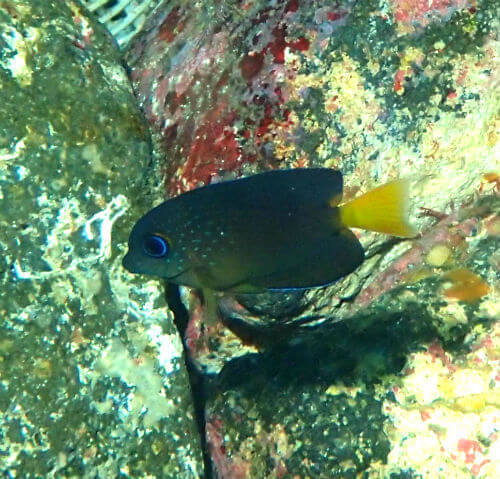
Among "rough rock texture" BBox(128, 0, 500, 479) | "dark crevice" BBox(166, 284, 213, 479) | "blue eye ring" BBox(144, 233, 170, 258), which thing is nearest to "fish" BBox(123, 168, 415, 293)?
"blue eye ring" BBox(144, 233, 170, 258)

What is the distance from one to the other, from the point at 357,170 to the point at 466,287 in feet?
3.04

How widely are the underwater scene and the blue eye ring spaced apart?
2.41 feet

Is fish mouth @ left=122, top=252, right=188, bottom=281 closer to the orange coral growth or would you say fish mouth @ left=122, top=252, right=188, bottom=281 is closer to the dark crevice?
the dark crevice

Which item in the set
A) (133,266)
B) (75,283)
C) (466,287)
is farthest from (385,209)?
(75,283)

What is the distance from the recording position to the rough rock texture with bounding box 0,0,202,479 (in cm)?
262

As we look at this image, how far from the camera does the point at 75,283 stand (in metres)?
2.80

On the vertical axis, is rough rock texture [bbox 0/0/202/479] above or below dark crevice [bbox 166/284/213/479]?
above

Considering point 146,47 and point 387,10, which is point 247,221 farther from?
point 146,47

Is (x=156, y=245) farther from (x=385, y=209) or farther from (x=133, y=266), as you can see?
(x=385, y=209)

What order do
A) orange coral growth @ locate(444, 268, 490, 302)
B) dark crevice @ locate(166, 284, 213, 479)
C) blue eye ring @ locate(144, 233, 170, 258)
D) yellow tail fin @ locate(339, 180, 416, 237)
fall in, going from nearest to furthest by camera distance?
yellow tail fin @ locate(339, 180, 416, 237), blue eye ring @ locate(144, 233, 170, 258), orange coral growth @ locate(444, 268, 490, 302), dark crevice @ locate(166, 284, 213, 479)

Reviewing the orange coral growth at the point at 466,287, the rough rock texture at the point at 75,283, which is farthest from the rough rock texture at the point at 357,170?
the rough rock texture at the point at 75,283

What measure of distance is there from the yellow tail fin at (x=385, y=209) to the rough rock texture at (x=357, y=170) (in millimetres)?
961

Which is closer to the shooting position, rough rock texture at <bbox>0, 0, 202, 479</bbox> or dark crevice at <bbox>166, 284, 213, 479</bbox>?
rough rock texture at <bbox>0, 0, 202, 479</bbox>

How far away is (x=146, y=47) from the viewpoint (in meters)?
3.41
